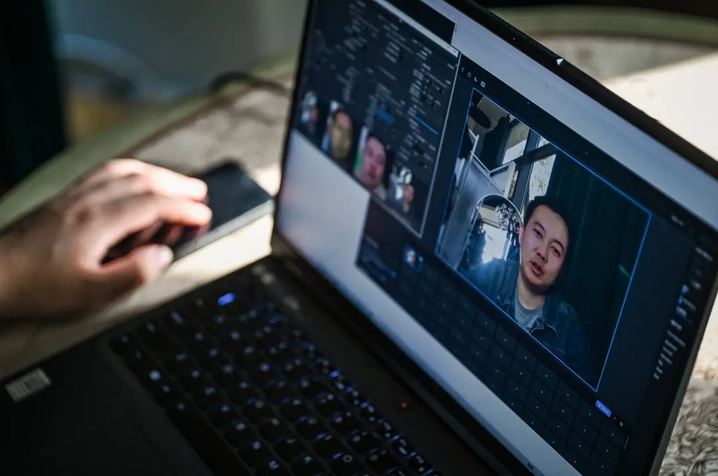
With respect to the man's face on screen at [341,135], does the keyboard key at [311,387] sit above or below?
below

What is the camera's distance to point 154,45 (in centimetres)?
227

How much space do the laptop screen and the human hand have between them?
159mm

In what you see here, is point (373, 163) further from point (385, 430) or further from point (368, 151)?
point (385, 430)

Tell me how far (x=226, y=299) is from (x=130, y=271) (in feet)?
0.33

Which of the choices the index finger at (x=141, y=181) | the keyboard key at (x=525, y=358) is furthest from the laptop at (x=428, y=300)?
the index finger at (x=141, y=181)

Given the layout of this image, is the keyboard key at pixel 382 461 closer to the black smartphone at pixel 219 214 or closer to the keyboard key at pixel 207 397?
the keyboard key at pixel 207 397

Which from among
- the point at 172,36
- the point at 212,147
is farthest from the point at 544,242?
the point at 172,36

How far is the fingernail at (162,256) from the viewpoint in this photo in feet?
3.36

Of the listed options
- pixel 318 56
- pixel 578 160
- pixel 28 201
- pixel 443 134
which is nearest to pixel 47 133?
pixel 28 201

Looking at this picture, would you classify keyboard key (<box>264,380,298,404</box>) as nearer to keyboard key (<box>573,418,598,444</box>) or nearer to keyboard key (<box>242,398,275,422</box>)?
keyboard key (<box>242,398,275,422</box>)

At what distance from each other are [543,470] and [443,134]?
0.89ft

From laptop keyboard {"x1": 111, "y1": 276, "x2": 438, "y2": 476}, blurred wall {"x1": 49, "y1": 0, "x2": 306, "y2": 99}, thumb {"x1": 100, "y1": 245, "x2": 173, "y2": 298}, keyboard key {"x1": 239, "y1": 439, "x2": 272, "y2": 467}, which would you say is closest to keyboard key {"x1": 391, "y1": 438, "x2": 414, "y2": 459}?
laptop keyboard {"x1": 111, "y1": 276, "x2": 438, "y2": 476}

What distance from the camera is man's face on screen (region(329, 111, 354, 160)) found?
92cm

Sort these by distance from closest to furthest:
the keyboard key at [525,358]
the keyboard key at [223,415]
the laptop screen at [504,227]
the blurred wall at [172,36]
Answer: the laptop screen at [504,227] → the keyboard key at [525,358] → the keyboard key at [223,415] → the blurred wall at [172,36]
